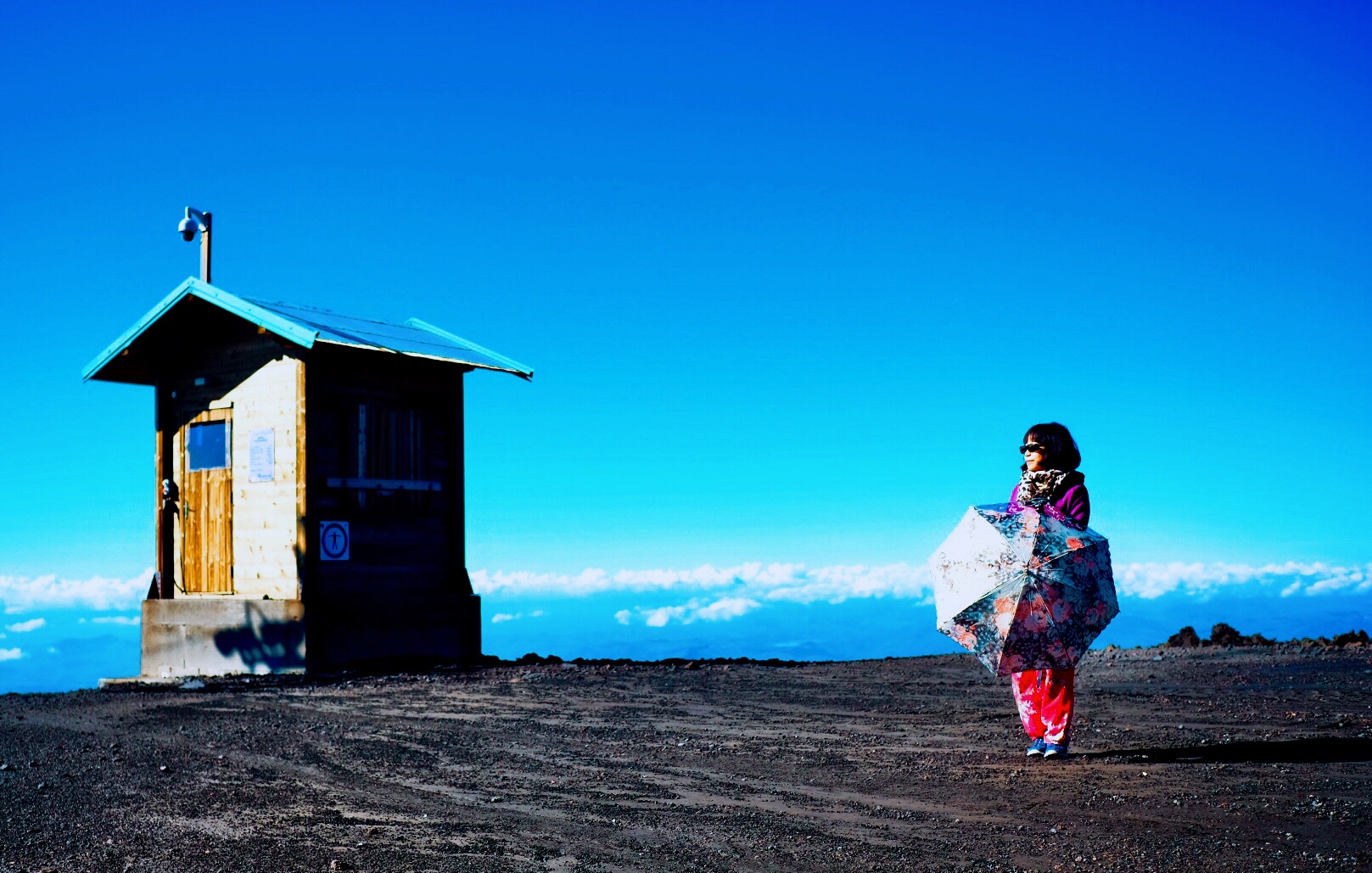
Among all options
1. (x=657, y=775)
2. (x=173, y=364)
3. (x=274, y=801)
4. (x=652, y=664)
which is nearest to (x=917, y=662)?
(x=652, y=664)

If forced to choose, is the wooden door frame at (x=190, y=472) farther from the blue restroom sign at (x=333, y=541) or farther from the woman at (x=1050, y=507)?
the woman at (x=1050, y=507)

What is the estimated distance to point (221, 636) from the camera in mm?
17500

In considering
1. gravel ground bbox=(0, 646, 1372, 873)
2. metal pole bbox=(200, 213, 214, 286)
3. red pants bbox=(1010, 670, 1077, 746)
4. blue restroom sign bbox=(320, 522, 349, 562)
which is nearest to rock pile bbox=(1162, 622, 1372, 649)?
gravel ground bbox=(0, 646, 1372, 873)

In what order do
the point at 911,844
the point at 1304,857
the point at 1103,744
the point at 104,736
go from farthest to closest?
the point at 104,736 → the point at 1103,744 → the point at 911,844 → the point at 1304,857

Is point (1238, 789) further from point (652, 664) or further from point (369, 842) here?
point (652, 664)

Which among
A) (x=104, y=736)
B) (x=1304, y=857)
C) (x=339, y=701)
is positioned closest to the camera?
(x=1304, y=857)

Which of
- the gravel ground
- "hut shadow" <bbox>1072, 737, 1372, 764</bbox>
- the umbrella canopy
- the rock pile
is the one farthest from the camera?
the rock pile

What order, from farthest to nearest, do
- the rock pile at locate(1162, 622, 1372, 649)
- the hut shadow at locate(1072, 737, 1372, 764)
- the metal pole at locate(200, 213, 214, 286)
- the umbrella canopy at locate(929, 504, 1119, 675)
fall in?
1. the metal pole at locate(200, 213, 214, 286)
2. the rock pile at locate(1162, 622, 1372, 649)
3. the hut shadow at locate(1072, 737, 1372, 764)
4. the umbrella canopy at locate(929, 504, 1119, 675)

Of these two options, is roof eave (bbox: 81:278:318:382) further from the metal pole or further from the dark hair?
the dark hair

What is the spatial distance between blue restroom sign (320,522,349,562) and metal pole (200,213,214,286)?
510cm

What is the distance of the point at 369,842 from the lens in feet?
19.5

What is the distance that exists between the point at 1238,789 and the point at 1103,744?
1.78 meters

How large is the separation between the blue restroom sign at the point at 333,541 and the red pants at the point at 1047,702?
1152cm

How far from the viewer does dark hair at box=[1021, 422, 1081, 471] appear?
7.77m
